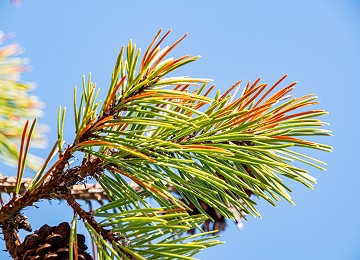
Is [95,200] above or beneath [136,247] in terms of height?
above

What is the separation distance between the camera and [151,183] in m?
0.46

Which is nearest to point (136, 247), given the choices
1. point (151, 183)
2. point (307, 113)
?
point (151, 183)

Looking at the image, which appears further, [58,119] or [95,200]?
[95,200]

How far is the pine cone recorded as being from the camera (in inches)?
17.5

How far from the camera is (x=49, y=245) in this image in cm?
44

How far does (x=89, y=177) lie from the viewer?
1.55ft

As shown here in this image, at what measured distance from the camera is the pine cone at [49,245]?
45 centimetres

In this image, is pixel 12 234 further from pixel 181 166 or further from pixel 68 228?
pixel 181 166

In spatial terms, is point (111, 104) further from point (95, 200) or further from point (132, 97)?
point (95, 200)

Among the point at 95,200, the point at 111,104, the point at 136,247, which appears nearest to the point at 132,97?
the point at 111,104

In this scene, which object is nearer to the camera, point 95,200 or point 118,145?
point 118,145

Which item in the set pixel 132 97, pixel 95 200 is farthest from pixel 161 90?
pixel 95 200

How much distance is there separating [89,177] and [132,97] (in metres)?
0.09

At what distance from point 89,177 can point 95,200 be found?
0.19m
